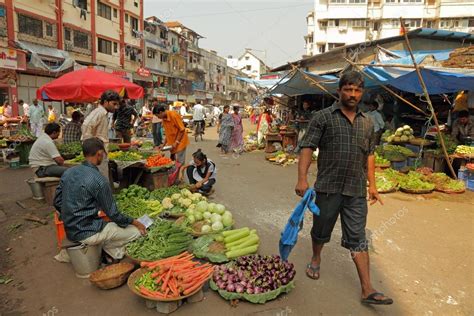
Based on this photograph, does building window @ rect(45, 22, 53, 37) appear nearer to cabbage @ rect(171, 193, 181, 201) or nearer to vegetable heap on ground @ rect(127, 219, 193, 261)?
cabbage @ rect(171, 193, 181, 201)

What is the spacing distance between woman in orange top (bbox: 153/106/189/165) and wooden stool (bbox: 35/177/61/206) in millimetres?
2331

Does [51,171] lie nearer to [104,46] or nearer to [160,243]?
[160,243]

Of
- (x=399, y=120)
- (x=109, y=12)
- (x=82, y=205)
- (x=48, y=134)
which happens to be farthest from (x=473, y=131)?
(x=109, y=12)

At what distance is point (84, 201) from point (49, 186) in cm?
313

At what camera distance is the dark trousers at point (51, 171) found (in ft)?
19.3

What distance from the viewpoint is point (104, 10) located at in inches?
1142

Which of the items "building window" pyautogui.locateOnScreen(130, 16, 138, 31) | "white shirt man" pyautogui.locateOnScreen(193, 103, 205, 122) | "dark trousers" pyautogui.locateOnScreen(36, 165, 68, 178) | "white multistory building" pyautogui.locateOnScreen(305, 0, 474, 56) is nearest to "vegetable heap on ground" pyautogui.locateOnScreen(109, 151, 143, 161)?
"dark trousers" pyautogui.locateOnScreen(36, 165, 68, 178)

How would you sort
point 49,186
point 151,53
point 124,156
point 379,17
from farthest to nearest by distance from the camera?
point 379,17 < point 151,53 < point 124,156 < point 49,186

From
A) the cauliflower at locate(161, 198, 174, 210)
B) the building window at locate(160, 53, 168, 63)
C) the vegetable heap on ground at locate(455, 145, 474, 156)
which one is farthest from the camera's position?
the building window at locate(160, 53, 168, 63)

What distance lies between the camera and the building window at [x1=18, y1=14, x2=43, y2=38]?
20938 millimetres

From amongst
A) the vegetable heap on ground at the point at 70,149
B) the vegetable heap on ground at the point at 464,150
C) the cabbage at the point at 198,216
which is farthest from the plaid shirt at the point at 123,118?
the vegetable heap on ground at the point at 464,150

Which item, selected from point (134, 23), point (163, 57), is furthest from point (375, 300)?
point (163, 57)

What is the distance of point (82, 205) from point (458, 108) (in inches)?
388

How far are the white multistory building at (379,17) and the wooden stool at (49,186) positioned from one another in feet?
129
